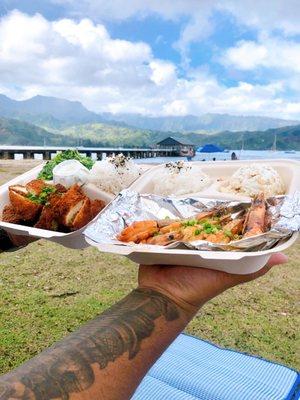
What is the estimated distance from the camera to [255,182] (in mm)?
2688

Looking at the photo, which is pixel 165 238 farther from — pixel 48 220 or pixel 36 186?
pixel 36 186

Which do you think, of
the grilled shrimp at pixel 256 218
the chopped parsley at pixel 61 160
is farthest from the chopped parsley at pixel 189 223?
the chopped parsley at pixel 61 160

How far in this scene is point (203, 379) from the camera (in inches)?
170

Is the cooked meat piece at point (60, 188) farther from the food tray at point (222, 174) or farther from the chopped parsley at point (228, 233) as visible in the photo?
the chopped parsley at point (228, 233)

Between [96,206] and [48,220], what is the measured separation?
33 cm

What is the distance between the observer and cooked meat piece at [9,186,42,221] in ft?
9.33

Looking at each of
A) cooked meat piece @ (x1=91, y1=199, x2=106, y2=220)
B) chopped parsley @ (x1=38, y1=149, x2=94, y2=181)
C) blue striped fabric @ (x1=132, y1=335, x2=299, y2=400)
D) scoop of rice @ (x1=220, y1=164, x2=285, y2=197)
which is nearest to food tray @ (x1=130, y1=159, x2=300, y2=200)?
scoop of rice @ (x1=220, y1=164, x2=285, y2=197)

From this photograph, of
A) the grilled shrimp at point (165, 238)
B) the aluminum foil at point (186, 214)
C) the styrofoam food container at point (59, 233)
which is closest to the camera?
the aluminum foil at point (186, 214)

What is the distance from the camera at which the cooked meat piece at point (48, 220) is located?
8.89ft

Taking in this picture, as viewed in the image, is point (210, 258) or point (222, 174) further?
point (222, 174)

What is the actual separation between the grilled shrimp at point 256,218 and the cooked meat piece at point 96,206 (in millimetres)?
1018

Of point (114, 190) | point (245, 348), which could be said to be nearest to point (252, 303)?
point (245, 348)

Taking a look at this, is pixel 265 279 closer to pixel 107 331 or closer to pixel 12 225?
pixel 12 225

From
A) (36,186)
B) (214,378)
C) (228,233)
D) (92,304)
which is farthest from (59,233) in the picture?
(92,304)
